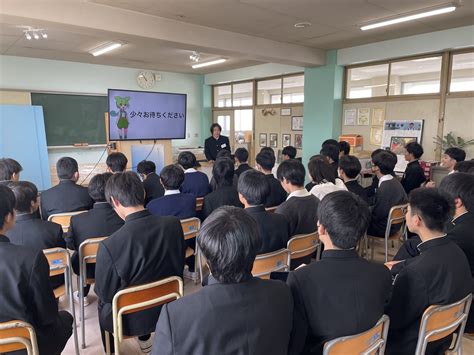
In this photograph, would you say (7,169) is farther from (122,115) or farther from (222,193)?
(122,115)

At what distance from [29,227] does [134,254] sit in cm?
82

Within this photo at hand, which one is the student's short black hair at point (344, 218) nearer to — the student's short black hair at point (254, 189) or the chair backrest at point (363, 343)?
the chair backrest at point (363, 343)

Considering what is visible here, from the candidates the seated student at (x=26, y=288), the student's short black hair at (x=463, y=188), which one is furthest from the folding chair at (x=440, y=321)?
the seated student at (x=26, y=288)

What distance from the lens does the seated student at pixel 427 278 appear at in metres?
1.44

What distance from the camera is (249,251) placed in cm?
104

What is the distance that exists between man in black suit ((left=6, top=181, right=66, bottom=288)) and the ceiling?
8.47 feet

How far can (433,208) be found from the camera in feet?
5.21

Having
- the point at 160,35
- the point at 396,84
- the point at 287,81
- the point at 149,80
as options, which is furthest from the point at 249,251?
the point at 149,80

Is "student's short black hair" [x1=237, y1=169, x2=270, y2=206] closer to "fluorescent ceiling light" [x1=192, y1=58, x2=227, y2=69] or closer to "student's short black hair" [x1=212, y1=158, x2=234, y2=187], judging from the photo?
"student's short black hair" [x1=212, y1=158, x2=234, y2=187]

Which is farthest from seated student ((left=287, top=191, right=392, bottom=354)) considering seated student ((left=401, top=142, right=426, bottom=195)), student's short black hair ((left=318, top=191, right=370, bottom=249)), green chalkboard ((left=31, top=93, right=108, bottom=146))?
green chalkboard ((left=31, top=93, right=108, bottom=146))

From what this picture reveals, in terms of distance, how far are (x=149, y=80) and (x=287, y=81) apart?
356 centimetres

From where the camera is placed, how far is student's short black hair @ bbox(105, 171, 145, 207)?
1910mm

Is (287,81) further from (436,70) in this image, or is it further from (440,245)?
(440,245)

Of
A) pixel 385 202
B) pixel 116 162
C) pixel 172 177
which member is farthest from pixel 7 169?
pixel 385 202
